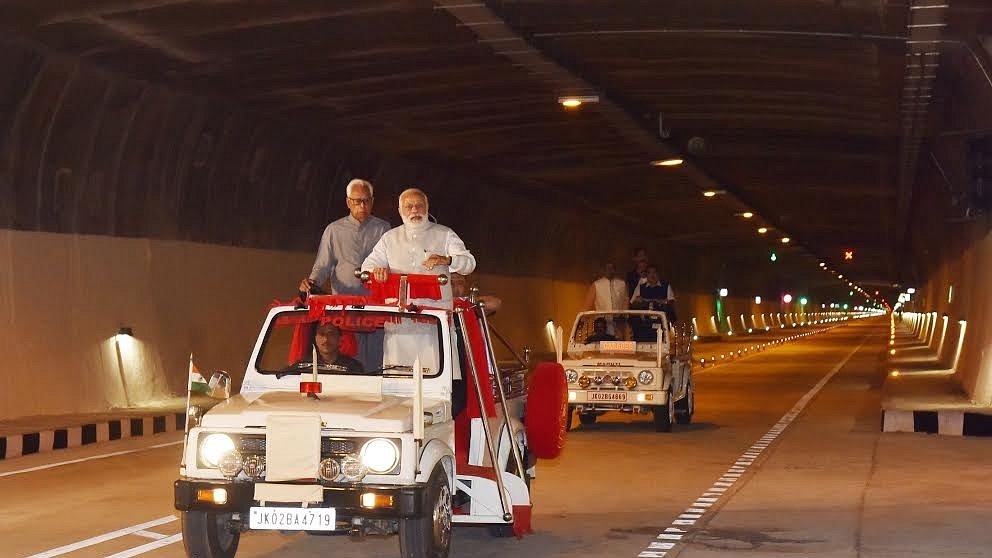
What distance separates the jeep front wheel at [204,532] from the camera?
9.01 metres

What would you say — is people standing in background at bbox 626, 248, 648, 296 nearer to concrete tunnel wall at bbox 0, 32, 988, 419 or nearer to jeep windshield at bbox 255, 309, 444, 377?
concrete tunnel wall at bbox 0, 32, 988, 419

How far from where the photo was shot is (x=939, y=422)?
67.4 ft

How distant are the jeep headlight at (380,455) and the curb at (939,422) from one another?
13284 mm

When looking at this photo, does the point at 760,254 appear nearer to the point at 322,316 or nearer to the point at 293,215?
the point at 293,215

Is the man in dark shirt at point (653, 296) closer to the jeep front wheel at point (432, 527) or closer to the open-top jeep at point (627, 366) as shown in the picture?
the open-top jeep at point (627, 366)

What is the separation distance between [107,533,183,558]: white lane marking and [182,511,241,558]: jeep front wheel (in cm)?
87

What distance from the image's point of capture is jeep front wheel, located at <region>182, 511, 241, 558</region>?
901cm

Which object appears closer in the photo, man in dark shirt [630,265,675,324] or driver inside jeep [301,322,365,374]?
driver inside jeep [301,322,365,374]

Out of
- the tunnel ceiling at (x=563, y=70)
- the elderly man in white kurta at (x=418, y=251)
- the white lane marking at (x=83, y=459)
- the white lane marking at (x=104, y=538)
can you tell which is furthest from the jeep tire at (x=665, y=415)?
the elderly man in white kurta at (x=418, y=251)

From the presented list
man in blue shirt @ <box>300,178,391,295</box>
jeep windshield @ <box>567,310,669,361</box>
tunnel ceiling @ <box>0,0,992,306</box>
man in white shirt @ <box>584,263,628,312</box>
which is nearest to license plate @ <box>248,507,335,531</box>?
man in blue shirt @ <box>300,178,391,295</box>

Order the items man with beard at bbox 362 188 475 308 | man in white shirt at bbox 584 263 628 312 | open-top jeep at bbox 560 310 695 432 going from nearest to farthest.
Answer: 1. man with beard at bbox 362 188 475 308
2. open-top jeep at bbox 560 310 695 432
3. man in white shirt at bbox 584 263 628 312

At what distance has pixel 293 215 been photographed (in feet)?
92.3

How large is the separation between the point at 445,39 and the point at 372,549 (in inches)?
378

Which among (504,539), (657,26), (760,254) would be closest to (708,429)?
(657,26)
